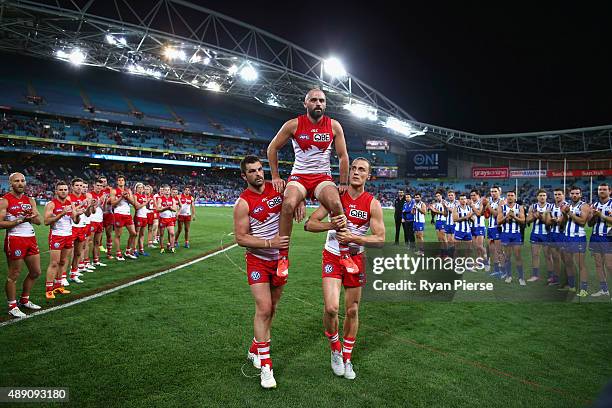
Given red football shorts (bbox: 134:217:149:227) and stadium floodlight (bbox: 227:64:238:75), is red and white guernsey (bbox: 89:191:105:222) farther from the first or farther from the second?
stadium floodlight (bbox: 227:64:238:75)

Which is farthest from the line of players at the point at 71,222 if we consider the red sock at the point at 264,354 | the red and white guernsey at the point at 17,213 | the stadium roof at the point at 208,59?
the stadium roof at the point at 208,59

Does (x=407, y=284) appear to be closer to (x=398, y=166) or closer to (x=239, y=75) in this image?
(x=239, y=75)

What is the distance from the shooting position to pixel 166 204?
1357 centimetres

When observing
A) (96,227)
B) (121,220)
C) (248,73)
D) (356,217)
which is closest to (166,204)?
(121,220)

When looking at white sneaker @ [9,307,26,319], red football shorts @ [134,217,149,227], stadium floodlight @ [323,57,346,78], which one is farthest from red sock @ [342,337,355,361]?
stadium floodlight @ [323,57,346,78]

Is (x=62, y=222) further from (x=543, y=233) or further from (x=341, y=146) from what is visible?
(x=543, y=233)

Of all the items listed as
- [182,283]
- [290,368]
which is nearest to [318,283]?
[182,283]

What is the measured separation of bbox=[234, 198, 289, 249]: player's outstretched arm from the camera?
4.25 metres

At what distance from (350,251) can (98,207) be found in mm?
9113

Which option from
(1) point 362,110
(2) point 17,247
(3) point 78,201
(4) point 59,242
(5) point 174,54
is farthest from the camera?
(1) point 362,110

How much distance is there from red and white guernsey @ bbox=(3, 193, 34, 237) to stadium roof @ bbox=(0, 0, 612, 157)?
83.0 feet

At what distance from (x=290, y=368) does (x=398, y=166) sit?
2727 inches

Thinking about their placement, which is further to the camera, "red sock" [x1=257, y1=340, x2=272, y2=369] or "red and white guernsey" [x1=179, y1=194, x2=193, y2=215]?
"red and white guernsey" [x1=179, y1=194, x2=193, y2=215]

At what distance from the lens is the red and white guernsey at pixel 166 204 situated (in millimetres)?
13562
